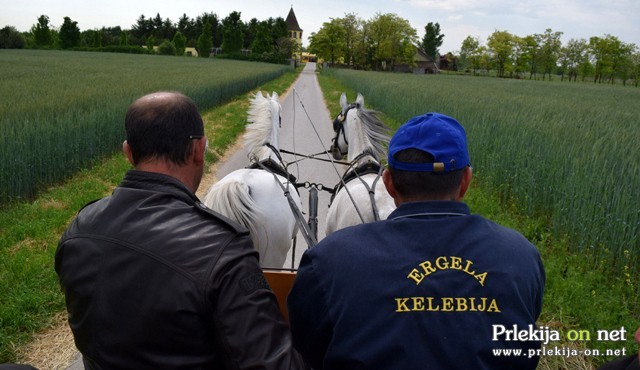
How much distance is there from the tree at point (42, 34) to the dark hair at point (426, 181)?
251 ft

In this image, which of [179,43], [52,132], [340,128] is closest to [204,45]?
[179,43]

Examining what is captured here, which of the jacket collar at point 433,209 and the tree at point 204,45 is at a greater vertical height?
the tree at point 204,45

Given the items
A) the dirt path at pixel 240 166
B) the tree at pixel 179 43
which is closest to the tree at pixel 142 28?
the tree at pixel 179 43

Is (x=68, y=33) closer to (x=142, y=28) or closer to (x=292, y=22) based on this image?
(x=142, y=28)

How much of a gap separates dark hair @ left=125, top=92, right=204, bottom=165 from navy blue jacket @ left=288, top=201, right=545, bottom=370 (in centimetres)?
60

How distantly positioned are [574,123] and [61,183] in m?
8.85

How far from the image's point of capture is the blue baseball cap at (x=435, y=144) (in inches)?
61.1

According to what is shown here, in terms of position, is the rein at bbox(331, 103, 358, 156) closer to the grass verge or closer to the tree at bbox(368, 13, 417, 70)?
the grass verge

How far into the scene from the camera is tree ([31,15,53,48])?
66625 mm

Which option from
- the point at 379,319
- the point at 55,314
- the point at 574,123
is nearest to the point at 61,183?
the point at 55,314

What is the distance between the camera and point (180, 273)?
1.40 m

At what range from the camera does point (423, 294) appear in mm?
1331

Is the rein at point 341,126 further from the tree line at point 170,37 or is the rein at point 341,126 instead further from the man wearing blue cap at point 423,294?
the tree line at point 170,37

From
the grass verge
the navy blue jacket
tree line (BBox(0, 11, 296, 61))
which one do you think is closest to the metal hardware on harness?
the navy blue jacket
